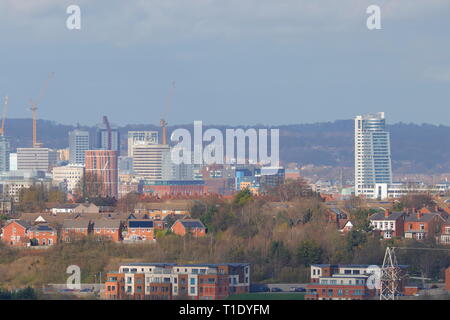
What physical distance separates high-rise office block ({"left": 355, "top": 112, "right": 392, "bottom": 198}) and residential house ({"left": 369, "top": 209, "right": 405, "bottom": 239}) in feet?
126

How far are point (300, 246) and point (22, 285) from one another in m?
4.29

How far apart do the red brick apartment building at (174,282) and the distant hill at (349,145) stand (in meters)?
50.8

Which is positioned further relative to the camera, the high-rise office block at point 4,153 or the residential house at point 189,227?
the high-rise office block at point 4,153

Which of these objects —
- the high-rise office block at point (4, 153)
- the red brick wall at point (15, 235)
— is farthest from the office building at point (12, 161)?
the red brick wall at point (15, 235)

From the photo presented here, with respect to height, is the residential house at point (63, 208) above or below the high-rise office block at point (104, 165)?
below

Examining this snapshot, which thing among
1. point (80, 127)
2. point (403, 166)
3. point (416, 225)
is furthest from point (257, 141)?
point (416, 225)

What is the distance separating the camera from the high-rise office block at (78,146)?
251 feet

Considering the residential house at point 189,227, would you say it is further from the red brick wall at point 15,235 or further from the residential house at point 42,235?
the red brick wall at point 15,235

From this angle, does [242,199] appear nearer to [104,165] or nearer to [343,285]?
[343,285]

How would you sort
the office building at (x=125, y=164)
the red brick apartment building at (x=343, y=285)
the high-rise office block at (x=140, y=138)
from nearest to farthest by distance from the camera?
the red brick apartment building at (x=343, y=285), the office building at (x=125, y=164), the high-rise office block at (x=140, y=138)

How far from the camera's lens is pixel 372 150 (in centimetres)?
6525

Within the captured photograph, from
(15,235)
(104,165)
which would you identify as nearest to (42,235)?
(15,235)

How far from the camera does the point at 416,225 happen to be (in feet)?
78.4

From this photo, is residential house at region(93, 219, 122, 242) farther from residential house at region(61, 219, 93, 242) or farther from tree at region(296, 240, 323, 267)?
tree at region(296, 240, 323, 267)
